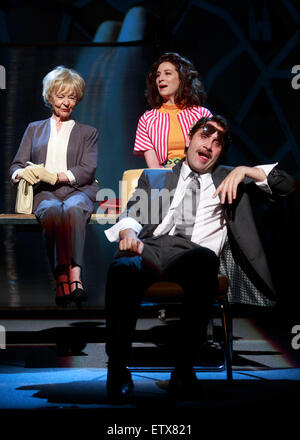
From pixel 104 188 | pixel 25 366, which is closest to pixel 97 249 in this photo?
pixel 104 188

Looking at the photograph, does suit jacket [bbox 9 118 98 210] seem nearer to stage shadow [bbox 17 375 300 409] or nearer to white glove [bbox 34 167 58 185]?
white glove [bbox 34 167 58 185]

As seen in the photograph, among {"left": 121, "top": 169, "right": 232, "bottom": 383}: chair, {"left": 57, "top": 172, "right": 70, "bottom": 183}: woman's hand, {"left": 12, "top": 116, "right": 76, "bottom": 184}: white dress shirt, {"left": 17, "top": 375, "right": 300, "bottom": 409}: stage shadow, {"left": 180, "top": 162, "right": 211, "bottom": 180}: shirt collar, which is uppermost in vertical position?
{"left": 12, "top": 116, "right": 76, "bottom": 184}: white dress shirt

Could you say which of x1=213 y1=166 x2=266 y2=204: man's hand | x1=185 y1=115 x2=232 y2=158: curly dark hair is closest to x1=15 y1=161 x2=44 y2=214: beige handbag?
x1=185 y1=115 x2=232 y2=158: curly dark hair

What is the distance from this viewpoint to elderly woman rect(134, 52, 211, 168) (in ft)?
12.8

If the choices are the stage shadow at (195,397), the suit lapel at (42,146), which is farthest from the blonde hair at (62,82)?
the stage shadow at (195,397)

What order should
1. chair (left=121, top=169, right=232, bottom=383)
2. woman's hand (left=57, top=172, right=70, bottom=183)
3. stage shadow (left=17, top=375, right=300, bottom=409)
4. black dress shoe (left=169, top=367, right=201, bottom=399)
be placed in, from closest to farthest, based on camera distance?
1. stage shadow (left=17, top=375, right=300, bottom=409)
2. black dress shoe (left=169, top=367, right=201, bottom=399)
3. chair (left=121, top=169, right=232, bottom=383)
4. woman's hand (left=57, top=172, right=70, bottom=183)

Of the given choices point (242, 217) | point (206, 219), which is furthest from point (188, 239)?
point (242, 217)

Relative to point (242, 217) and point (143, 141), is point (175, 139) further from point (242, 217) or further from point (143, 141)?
point (242, 217)

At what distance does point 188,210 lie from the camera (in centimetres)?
291

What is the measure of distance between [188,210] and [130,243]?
0.45 metres

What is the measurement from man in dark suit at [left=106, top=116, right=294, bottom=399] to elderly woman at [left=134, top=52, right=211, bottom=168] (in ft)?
3.16

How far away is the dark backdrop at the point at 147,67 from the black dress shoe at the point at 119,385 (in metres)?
2.96

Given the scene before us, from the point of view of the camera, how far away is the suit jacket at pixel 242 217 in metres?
2.77

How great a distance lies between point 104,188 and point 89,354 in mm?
2033
